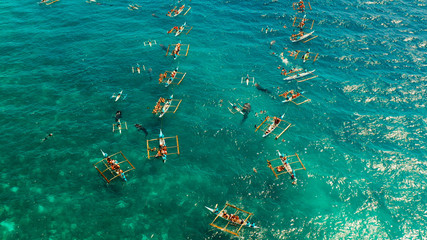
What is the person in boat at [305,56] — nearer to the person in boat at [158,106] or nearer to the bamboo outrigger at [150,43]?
the person in boat at [158,106]

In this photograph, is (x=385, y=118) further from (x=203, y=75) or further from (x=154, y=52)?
(x=154, y=52)

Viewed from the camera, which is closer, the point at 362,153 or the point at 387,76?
the point at 362,153

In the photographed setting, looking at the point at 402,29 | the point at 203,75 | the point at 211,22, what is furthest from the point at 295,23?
the point at 203,75

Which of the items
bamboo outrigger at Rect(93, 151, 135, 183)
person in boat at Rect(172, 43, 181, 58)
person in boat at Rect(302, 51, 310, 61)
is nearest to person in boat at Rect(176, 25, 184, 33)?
person in boat at Rect(172, 43, 181, 58)

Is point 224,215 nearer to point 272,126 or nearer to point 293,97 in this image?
point 272,126

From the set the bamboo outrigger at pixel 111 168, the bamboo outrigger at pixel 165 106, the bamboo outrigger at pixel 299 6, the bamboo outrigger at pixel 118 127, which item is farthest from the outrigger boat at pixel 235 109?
the bamboo outrigger at pixel 299 6

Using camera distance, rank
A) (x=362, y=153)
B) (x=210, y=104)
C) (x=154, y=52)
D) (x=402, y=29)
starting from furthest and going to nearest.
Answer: (x=402, y=29)
(x=154, y=52)
(x=210, y=104)
(x=362, y=153)

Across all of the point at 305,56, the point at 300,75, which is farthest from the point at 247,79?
the point at 305,56
